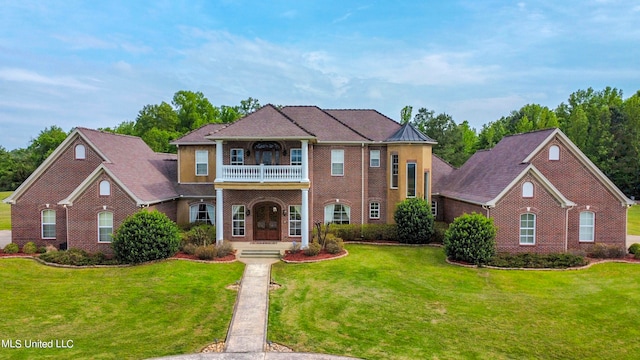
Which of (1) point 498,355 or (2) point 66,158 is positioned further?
(2) point 66,158

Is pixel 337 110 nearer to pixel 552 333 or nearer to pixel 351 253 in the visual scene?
pixel 351 253

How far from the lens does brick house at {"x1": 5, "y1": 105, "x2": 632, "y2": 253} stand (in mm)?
19859

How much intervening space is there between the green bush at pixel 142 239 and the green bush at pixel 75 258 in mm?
891

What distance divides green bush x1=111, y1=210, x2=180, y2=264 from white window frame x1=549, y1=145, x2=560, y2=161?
67.4 ft

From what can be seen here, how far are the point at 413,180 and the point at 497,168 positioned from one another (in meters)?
4.88

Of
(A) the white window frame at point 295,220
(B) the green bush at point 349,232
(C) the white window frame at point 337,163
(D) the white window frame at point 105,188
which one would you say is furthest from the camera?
(C) the white window frame at point 337,163

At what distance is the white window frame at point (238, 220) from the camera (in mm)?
23109

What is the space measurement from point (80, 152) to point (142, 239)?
743 centimetres

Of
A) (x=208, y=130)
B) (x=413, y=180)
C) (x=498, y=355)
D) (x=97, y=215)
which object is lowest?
(x=498, y=355)

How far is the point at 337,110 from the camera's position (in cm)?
2850

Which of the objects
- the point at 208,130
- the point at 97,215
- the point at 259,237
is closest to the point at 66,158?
the point at 97,215

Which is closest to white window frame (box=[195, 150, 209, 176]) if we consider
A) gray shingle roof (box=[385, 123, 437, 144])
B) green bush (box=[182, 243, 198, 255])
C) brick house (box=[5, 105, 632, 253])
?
brick house (box=[5, 105, 632, 253])

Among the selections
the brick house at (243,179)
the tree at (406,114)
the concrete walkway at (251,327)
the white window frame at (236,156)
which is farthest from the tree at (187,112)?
the concrete walkway at (251,327)

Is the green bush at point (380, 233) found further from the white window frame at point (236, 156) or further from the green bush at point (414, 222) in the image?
the white window frame at point (236, 156)
